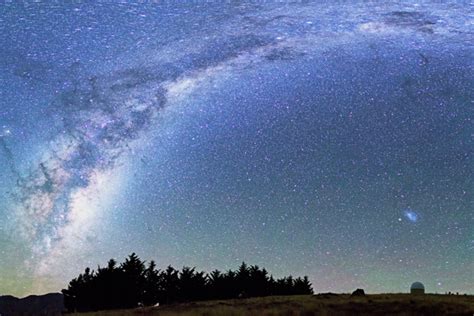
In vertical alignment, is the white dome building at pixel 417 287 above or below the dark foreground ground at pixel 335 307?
above

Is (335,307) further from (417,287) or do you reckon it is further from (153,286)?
(153,286)

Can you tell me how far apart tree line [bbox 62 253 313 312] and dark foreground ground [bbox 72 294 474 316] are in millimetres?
17381

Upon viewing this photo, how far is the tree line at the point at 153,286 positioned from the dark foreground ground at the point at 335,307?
17.4 metres

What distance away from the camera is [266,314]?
34406 millimetres

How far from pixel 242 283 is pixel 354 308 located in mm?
28514

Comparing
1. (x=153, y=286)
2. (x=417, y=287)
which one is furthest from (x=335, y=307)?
(x=153, y=286)

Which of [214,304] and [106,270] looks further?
[106,270]

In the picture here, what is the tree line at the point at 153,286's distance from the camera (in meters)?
54.0

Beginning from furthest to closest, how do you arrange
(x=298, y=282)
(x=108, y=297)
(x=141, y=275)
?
(x=298, y=282) < (x=141, y=275) < (x=108, y=297)

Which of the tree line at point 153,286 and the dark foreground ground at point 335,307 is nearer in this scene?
the dark foreground ground at point 335,307

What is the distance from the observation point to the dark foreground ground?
109ft

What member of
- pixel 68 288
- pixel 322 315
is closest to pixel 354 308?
pixel 322 315

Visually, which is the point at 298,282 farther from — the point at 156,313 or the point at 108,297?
the point at 156,313

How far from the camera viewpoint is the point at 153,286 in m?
57.9
